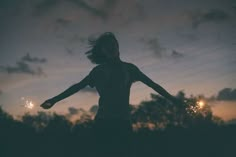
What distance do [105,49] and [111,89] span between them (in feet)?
2.15

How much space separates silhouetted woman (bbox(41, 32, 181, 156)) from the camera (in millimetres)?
5125

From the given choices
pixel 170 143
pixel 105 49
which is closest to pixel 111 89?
pixel 105 49

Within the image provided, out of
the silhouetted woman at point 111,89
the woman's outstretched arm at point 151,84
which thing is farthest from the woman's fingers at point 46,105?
the woman's outstretched arm at point 151,84

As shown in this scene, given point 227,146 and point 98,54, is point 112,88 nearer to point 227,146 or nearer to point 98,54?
point 98,54

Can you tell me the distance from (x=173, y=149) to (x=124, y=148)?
11.5 feet

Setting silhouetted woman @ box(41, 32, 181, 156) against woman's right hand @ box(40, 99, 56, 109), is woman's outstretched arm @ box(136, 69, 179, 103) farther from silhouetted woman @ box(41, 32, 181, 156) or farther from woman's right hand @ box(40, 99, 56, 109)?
woman's right hand @ box(40, 99, 56, 109)

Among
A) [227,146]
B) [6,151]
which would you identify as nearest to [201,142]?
[227,146]

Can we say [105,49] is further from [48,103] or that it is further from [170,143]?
[170,143]

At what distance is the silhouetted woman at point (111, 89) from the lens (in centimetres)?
512

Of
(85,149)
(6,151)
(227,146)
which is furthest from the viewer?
(6,151)

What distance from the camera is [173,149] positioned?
8.38 meters

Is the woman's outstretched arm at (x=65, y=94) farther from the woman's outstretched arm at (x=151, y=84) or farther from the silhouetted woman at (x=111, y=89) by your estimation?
the woman's outstretched arm at (x=151, y=84)

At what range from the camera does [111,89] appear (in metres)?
5.25

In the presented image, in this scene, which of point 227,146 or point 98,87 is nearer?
point 98,87
